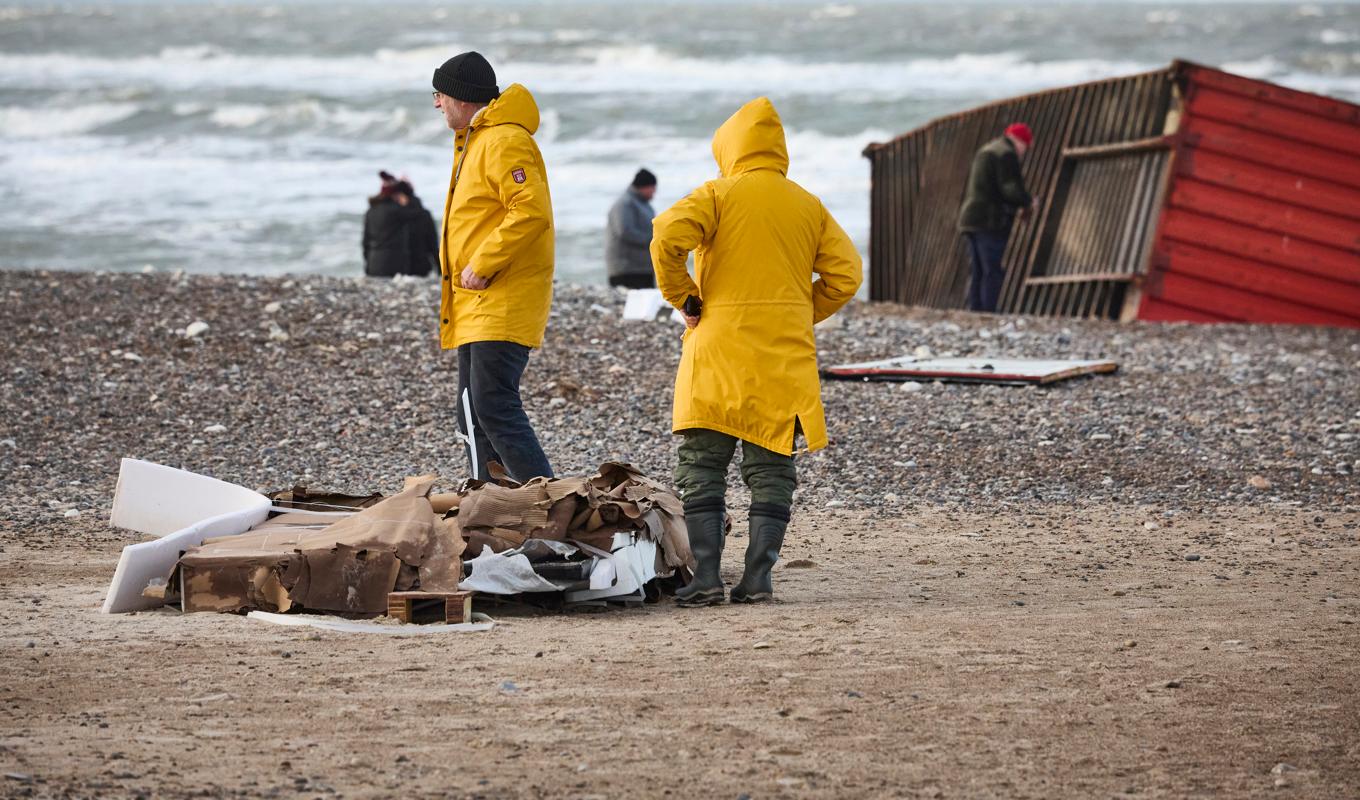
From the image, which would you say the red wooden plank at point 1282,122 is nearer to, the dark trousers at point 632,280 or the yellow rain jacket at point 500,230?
the dark trousers at point 632,280

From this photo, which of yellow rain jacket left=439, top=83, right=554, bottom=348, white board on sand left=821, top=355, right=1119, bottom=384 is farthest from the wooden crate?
white board on sand left=821, top=355, right=1119, bottom=384

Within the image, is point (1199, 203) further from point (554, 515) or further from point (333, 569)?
point (333, 569)

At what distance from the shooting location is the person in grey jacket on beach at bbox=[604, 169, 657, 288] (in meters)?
13.9

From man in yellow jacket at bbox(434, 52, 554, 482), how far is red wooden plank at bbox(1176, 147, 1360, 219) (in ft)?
25.1

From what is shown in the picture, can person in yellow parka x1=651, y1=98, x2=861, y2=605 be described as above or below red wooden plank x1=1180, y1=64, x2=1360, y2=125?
below

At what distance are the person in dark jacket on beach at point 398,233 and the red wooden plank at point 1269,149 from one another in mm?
6531

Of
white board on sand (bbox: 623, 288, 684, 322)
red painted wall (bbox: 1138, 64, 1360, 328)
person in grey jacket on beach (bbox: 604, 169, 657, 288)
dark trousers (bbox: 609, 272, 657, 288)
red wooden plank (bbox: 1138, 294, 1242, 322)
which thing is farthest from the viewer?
dark trousers (bbox: 609, 272, 657, 288)

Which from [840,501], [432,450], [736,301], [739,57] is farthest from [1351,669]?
[739,57]

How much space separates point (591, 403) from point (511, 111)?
3.72 m

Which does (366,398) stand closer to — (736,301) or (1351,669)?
(736,301)

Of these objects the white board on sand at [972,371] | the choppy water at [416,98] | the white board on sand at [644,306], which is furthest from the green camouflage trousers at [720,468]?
the choppy water at [416,98]

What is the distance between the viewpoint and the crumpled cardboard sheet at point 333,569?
493cm

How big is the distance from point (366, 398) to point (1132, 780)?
6.49 meters

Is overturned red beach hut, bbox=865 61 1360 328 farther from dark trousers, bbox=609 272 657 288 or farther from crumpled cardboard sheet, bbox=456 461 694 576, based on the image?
crumpled cardboard sheet, bbox=456 461 694 576
